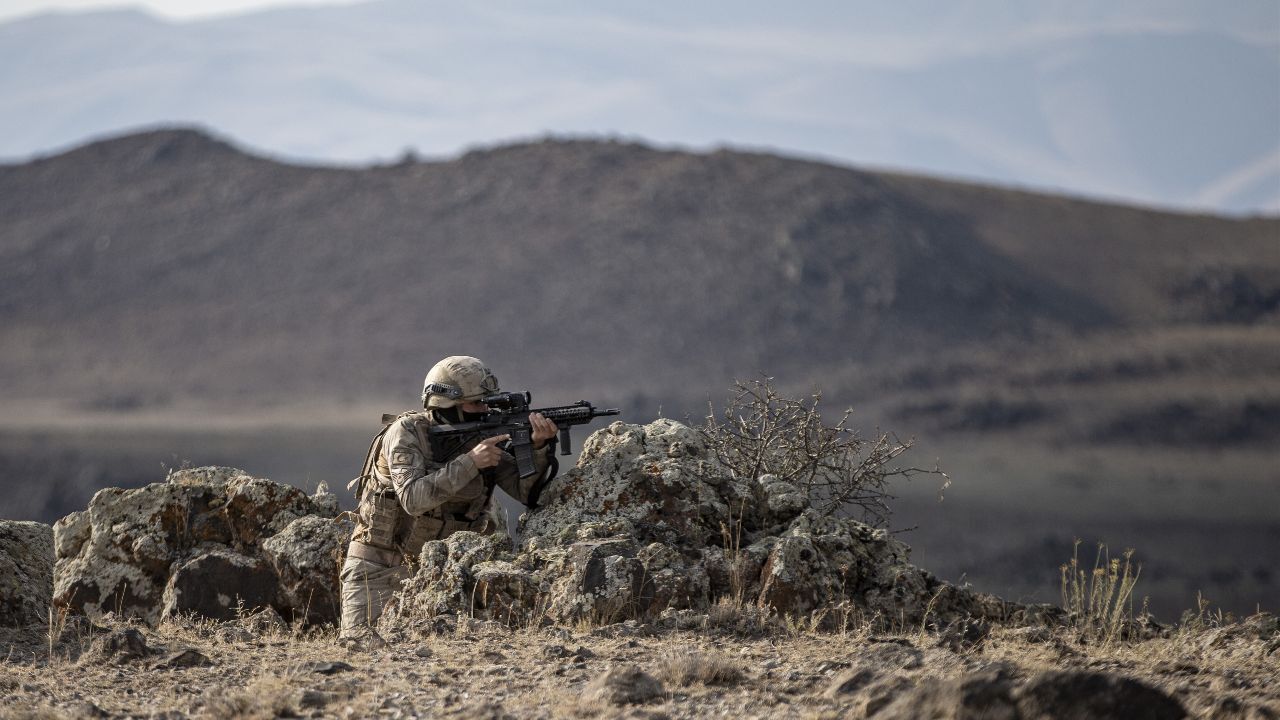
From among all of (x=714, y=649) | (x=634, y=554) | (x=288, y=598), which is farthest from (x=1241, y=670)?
(x=288, y=598)

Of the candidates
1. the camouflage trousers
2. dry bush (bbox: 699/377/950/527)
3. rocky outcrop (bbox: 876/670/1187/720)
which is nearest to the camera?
rocky outcrop (bbox: 876/670/1187/720)

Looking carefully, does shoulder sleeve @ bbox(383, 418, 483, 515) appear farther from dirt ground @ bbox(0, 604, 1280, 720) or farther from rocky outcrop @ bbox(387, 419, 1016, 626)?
dirt ground @ bbox(0, 604, 1280, 720)

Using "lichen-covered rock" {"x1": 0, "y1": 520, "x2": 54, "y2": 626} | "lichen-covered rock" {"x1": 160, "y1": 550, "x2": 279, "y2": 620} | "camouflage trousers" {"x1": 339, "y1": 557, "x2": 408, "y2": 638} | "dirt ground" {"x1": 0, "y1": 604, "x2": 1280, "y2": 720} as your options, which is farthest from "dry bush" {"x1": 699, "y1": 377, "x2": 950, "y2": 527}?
"lichen-covered rock" {"x1": 0, "y1": 520, "x2": 54, "y2": 626}

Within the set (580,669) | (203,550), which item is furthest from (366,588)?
(580,669)

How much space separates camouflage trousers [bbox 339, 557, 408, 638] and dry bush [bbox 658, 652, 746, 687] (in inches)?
85.2

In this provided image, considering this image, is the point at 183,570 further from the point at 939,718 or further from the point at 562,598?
the point at 939,718

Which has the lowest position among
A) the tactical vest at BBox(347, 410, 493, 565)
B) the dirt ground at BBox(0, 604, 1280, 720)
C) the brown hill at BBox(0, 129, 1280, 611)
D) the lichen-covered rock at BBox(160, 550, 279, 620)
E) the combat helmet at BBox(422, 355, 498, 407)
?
the dirt ground at BBox(0, 604, 1280, 720)

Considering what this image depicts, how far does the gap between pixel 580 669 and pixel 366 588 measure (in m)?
1.90

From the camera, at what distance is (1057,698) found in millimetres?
4695

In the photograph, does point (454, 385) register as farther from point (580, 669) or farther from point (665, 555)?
point (580, 669)

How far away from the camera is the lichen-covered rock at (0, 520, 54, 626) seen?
23.2ft

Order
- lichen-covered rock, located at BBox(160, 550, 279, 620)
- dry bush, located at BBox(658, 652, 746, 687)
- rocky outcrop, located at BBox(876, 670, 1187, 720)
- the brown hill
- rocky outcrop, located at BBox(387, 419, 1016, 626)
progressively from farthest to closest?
the brown hill < lichen-covered rock, located at BBox(160, 550, 279, 620) < rocky outcrop, located at BBox(387, 419, 1016, 626) < dry bush, located at BBox(658, 652, 746, 687) < rocky outcrop, located at BBox(876, 670, 1187, 720)

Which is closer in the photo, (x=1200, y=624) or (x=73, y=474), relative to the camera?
(x=1200, y=624)

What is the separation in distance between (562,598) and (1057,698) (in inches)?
101
